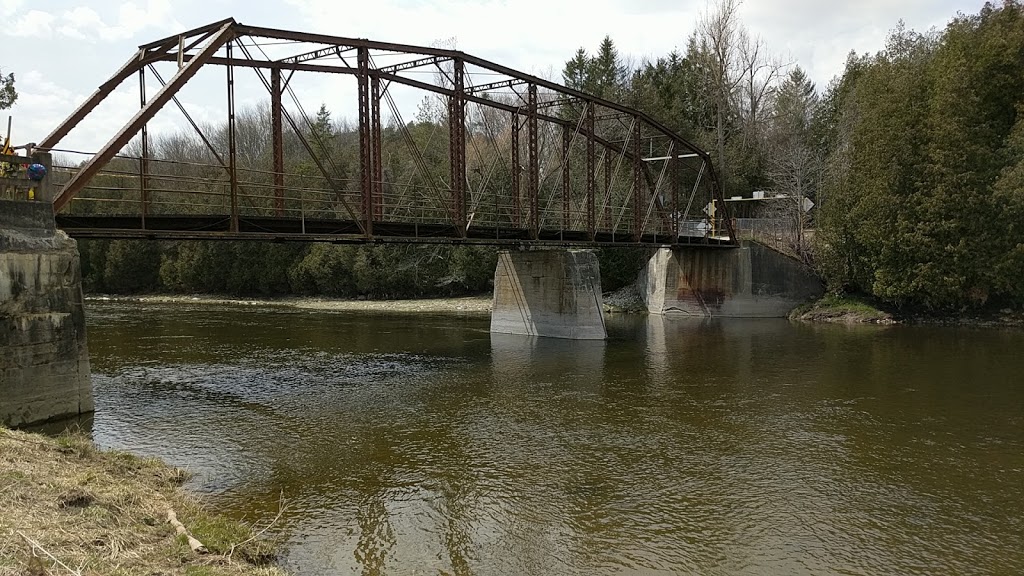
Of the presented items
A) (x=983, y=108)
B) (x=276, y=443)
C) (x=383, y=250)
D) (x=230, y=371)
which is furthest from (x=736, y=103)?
(x=276, y=443)

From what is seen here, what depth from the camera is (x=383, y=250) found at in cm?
6128

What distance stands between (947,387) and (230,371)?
2391cm

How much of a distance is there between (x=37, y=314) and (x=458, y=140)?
1576cm

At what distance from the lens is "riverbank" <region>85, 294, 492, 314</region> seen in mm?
54906

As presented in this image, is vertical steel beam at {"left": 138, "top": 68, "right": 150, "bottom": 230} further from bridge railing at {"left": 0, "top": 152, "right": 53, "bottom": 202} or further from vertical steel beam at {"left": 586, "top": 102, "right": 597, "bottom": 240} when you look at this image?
vertical steel beam at {"left": 586, "top": 102, "right": 597, "bottom": 240}

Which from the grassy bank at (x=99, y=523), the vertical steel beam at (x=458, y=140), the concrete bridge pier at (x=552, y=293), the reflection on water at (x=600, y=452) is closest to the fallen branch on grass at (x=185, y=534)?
the grassy bank at (x=99, y=523)

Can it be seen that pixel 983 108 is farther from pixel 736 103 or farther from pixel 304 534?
pixel 304 534

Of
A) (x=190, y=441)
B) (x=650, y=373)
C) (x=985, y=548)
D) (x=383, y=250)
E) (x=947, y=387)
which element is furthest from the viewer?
(x=383, y=250)

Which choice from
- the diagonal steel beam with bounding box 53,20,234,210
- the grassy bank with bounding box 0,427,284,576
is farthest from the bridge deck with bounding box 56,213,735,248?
the grassy bank with bounding box 0,427,284,576

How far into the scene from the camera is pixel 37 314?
15.2 meters

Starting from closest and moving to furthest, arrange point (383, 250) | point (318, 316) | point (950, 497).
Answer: point (950, 497) < point (318, 316) < point (383, 250)

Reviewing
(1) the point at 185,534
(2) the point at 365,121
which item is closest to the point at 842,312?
(2) the point at 365,121

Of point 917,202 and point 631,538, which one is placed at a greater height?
point 917,202

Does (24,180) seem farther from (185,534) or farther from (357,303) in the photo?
(357,303)
